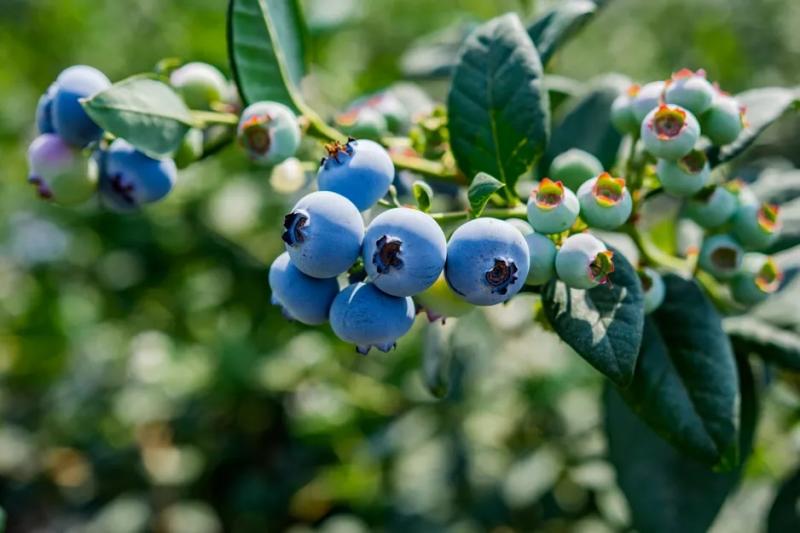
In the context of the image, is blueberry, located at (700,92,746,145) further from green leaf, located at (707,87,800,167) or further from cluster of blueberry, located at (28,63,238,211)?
cluster of blueberry, located at (28,63,238,211)

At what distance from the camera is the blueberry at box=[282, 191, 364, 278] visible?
0.84 m

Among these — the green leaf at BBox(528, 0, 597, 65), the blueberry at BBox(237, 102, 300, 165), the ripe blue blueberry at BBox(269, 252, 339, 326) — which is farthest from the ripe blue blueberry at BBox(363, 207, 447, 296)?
the green leaf at BBox(528, 0, 597, 65)

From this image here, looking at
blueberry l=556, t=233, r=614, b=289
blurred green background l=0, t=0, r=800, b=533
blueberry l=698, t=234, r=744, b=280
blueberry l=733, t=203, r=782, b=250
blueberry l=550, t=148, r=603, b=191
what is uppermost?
blueberry l=556, t=233, r=614, b=289

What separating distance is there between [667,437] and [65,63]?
3.17 meters

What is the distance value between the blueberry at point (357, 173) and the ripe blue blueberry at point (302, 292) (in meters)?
0.10

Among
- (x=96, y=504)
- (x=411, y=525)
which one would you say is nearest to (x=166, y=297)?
(x=96, y=504)

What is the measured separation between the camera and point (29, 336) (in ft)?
10.2

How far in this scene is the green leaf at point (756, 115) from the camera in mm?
1241

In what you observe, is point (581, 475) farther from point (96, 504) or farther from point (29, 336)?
point (29, 336)

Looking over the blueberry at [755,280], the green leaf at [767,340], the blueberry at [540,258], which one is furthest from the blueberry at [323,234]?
the green leaf at [767,340]

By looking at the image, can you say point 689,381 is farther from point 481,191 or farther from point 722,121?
point 481,191

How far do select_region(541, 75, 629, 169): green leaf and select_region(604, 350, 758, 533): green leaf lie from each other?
18.0 inches

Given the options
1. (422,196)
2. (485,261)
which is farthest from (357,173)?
(485,261)

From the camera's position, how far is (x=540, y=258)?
3.18 ft
